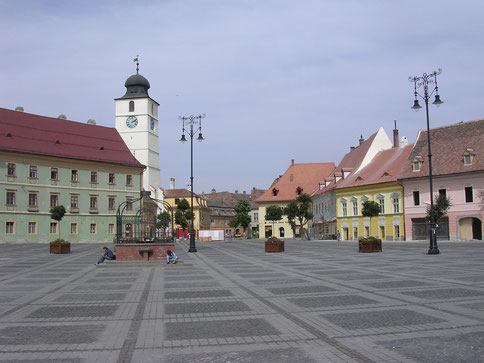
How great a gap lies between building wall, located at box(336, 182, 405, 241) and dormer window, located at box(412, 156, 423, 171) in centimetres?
267

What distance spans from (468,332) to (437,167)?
4312cm

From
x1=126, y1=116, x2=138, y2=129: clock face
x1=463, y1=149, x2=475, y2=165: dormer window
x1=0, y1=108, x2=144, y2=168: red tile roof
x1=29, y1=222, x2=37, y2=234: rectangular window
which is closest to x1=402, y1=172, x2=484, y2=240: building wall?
x1=463, y1=149, x2=475, y2=165: dormer window

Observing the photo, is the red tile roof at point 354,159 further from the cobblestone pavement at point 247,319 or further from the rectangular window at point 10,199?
the cobblestone pavement at point 247,319

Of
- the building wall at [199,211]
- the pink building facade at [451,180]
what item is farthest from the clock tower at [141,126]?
the pink building facade at [451,180]

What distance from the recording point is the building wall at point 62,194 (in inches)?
2093

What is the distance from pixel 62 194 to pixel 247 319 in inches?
2118

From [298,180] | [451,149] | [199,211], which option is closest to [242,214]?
[199,211]

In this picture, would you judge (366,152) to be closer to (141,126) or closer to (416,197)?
(416,197)

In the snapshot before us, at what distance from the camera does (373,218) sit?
54.3 m

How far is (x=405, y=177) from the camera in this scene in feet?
163

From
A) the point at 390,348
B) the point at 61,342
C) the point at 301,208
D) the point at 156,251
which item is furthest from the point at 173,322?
the point at 301,208

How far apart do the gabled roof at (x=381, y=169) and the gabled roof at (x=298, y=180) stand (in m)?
22.5

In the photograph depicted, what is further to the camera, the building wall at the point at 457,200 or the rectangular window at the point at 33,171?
the rectangular window at the point at 33,171

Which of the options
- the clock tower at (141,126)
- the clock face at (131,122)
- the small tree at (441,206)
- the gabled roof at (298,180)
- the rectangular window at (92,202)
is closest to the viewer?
the small tree at (441,206)
